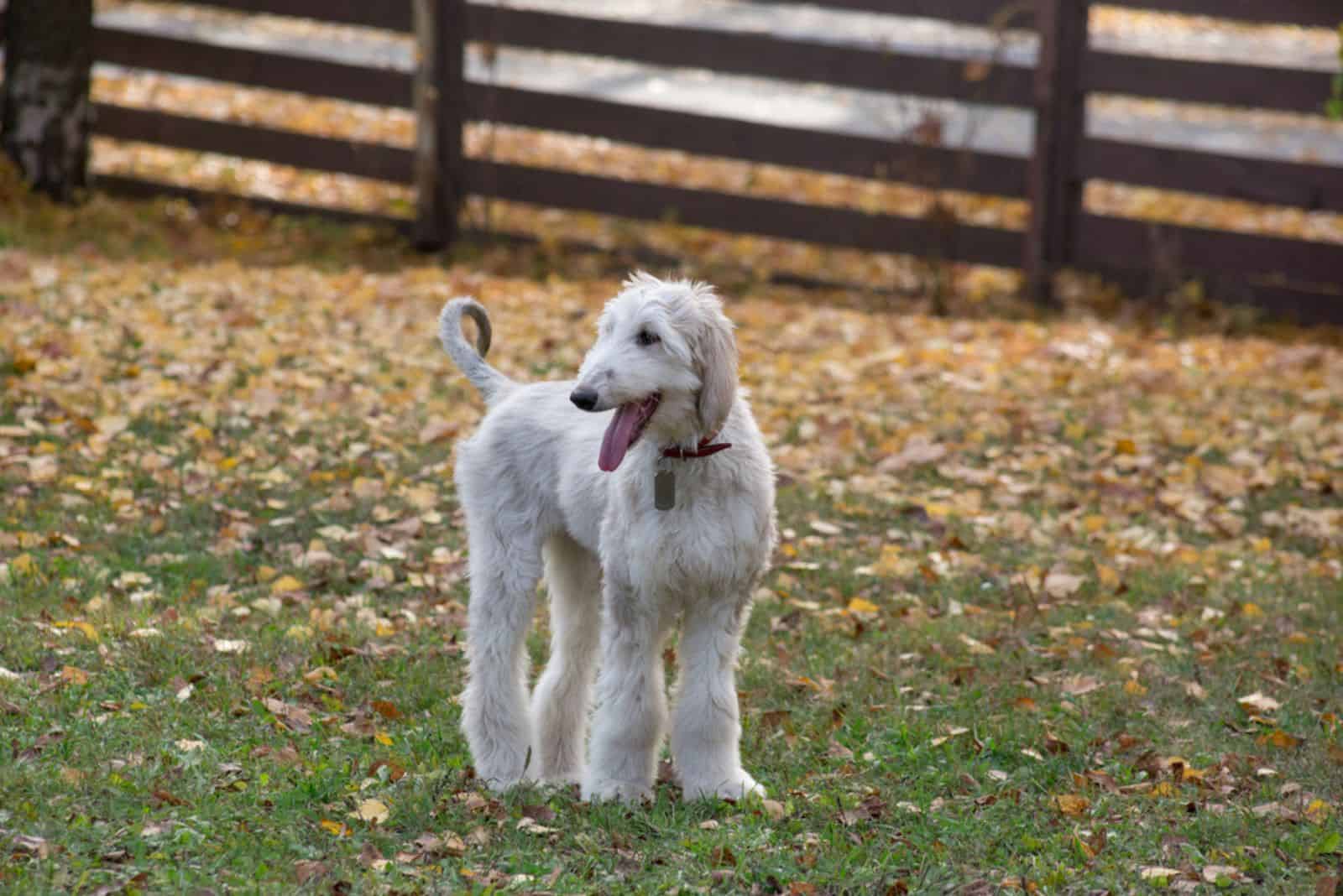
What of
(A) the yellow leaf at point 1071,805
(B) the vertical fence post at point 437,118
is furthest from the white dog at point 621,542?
(B) the vertical fence post at point 437,118

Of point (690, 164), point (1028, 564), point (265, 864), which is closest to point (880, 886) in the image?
point (265, 864)

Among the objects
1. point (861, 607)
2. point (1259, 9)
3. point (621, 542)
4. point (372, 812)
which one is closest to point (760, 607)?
point (861, 607)

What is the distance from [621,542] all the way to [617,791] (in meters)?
0.72

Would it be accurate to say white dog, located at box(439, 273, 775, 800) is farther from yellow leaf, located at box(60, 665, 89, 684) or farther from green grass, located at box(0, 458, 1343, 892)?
yellow leaf, located at box(60, 665, 89, 684)

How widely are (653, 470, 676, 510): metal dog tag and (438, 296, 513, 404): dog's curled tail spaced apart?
99 cm

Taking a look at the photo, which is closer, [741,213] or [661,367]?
[661,367]

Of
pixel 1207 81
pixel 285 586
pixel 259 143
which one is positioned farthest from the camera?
pixel 259 143

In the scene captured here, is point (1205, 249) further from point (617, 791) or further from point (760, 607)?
point (617, 791)

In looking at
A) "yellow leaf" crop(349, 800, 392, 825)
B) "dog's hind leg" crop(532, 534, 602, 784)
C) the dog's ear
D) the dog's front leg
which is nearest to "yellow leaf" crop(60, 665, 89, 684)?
"yellow leaf" crop(349, 800, 392, 825)

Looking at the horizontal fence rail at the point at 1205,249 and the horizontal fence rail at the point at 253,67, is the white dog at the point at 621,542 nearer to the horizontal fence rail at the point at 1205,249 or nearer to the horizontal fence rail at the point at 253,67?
the horizontal fence rail at the point at 1205,249

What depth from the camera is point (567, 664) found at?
4.93 meters

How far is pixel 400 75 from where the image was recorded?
12234mm

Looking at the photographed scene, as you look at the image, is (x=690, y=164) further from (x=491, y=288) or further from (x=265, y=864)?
(x=265, y=864)

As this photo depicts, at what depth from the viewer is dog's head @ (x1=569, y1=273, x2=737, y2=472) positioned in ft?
13.7
